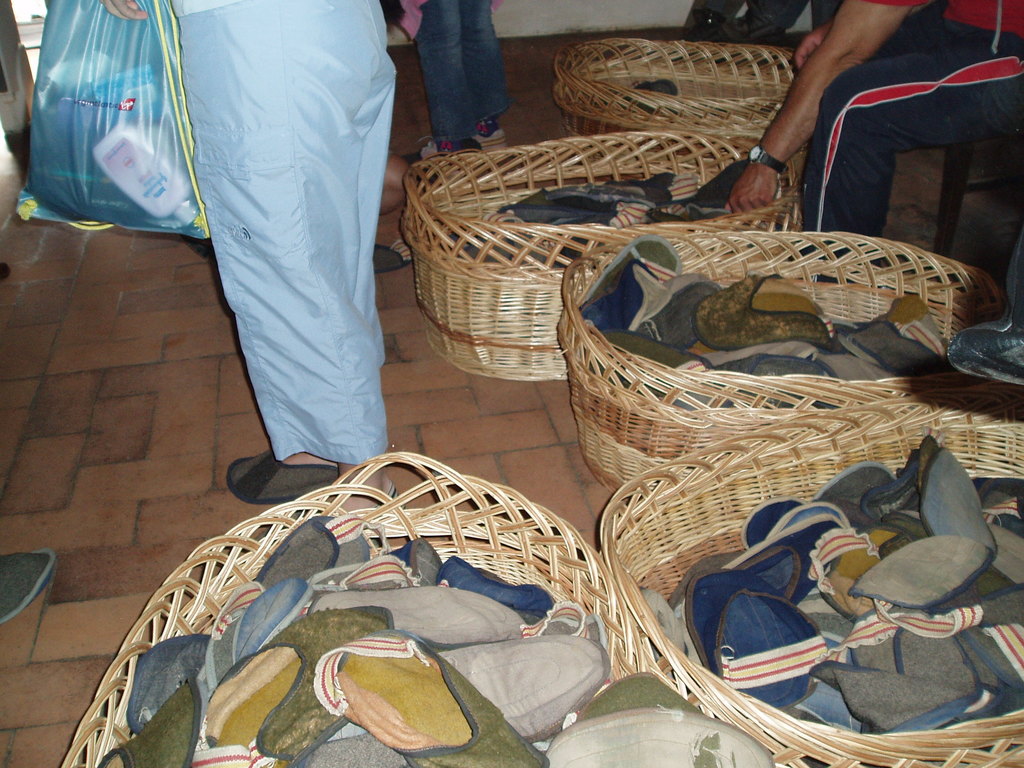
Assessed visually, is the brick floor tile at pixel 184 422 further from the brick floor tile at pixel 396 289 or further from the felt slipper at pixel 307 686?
the felt slipper at pixel 307 686

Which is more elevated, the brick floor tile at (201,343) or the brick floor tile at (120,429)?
the brick floor tile at (201,343)

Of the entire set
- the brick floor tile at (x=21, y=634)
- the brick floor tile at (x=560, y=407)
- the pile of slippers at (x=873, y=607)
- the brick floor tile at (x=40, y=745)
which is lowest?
the brick floor tile at (x=21, y=634)

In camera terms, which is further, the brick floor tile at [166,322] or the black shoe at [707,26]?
A: the black shoe at [707,26]

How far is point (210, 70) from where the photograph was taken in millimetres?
999

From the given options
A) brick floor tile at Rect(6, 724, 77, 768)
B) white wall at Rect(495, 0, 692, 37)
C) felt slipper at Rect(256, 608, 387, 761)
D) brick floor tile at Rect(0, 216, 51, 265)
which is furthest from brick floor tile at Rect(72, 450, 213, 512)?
white wall at Rect(495, 0, 692, 37)

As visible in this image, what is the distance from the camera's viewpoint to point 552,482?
5.40ft

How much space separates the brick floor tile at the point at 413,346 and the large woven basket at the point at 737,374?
542 mm

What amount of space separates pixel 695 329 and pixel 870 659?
0.68m

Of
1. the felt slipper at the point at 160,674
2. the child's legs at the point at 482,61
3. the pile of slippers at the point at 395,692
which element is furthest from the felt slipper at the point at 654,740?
the child's legs at the point at 482,61

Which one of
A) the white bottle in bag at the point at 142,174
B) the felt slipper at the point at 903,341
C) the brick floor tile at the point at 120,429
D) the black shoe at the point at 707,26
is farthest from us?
the black shoe at the point at 707,26

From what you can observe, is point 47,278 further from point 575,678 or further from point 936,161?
point 936,161

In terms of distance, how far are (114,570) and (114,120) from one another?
826mm

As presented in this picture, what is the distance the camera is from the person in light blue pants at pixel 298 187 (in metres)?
0.99

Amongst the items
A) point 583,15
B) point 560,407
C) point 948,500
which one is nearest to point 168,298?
point 560,407
